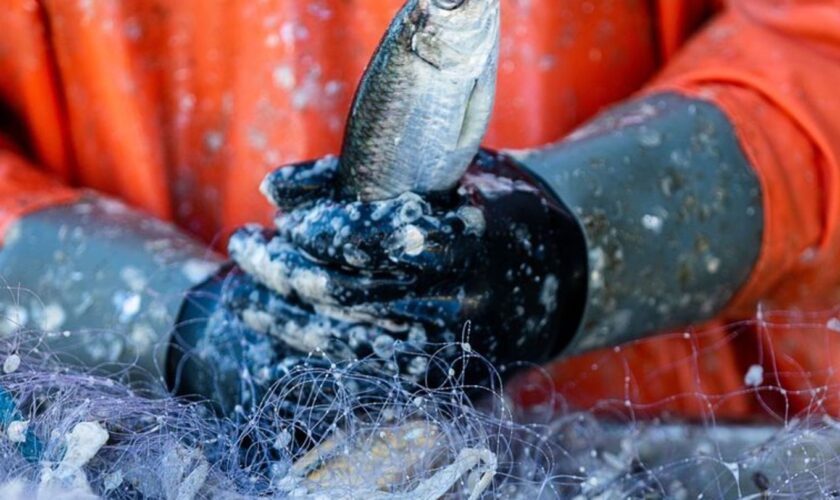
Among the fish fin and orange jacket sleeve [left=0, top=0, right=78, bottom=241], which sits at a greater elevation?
the fish fin

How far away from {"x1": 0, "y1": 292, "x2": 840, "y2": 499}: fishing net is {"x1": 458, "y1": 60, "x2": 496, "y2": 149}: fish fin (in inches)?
6.6

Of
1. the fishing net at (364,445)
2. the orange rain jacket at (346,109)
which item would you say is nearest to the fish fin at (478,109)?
the fishing net at (364,445)

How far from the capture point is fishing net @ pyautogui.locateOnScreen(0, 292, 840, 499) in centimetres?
61

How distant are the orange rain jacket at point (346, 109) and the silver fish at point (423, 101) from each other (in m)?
0.37

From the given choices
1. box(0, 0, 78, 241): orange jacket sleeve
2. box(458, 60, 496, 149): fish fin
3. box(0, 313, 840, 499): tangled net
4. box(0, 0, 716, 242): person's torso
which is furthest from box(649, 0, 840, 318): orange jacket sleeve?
box(0, 0, 78, 241): orange jacket sleeve

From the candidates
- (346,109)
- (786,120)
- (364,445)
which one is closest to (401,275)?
(364,445)

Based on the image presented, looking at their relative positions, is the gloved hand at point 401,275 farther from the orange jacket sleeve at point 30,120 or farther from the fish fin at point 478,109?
the orange jacket sleeve at point 30,120

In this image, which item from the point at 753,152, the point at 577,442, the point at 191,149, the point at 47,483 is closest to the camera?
the point at 47,483

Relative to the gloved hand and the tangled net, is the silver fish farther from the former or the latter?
the tangled net

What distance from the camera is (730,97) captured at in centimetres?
103

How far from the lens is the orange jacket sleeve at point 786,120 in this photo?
1.00 metres

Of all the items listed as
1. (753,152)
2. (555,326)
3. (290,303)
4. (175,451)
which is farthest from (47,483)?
(753,152)

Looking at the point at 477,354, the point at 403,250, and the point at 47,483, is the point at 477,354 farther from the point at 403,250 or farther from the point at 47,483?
the point at 47,483

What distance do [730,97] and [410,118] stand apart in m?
0.53
